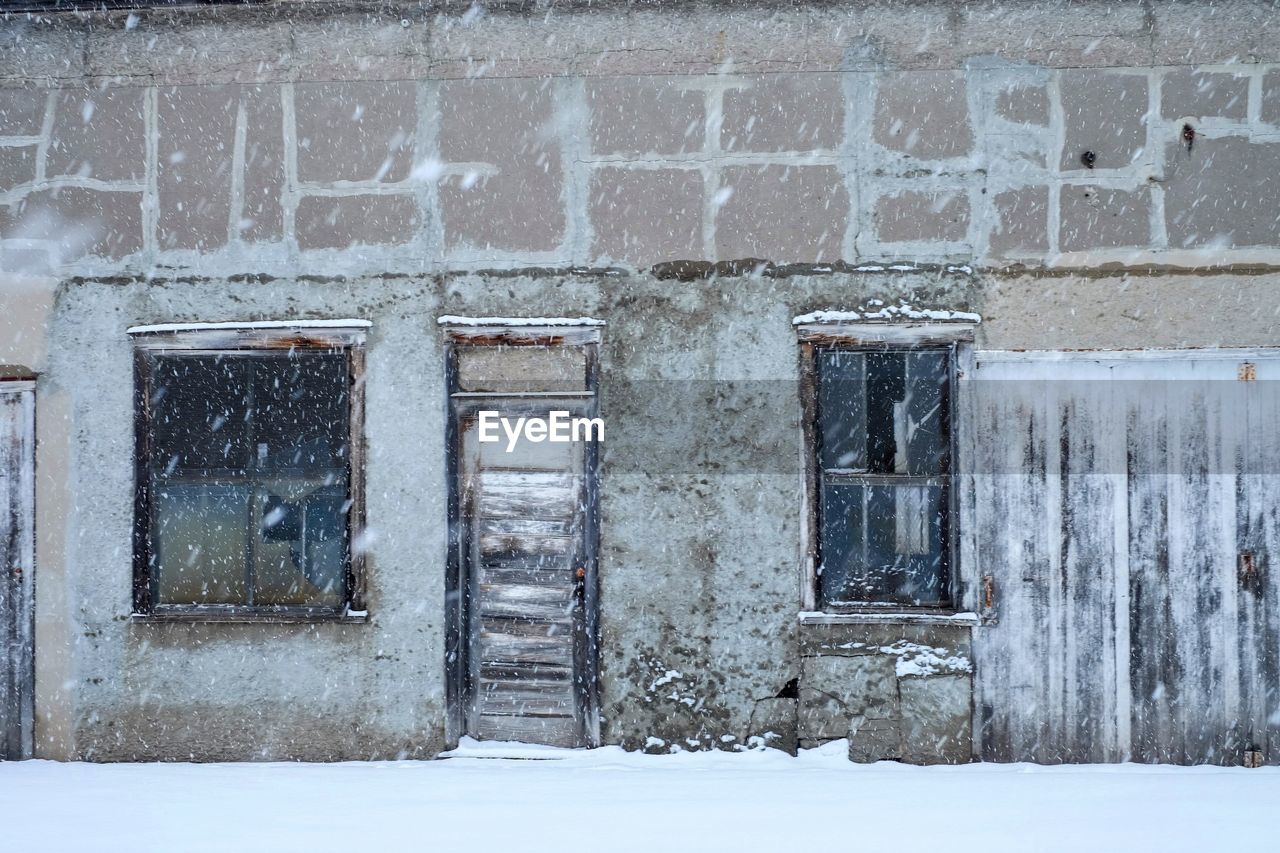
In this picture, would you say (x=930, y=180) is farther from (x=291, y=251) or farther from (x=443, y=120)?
(x=291, y=251)

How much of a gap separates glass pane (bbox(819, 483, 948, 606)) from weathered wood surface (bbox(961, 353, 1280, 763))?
0.71 feet

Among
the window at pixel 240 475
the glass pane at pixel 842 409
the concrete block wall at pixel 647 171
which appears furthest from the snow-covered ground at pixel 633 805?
the concrete block wall at pixel 647 171

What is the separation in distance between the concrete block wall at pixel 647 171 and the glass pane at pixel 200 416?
0.59 metres

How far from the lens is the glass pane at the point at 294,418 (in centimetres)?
522

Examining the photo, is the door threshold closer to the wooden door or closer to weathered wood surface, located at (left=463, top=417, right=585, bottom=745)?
weathered wood surface, located at (left=463, top=417, right=585, bottom=745)

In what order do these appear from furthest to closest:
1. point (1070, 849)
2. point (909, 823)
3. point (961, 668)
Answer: point (961, 668) → point (909, 823) → point (1070, 849)

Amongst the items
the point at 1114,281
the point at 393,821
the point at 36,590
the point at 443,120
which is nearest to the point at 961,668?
the point at 1114,281

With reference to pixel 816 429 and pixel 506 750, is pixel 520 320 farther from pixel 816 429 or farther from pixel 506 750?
pixel 506 750

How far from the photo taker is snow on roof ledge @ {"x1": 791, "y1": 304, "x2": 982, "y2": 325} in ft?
16.3

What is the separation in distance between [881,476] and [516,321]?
2.14 meters

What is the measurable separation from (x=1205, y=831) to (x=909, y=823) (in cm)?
121

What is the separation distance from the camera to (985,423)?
16.4 feet

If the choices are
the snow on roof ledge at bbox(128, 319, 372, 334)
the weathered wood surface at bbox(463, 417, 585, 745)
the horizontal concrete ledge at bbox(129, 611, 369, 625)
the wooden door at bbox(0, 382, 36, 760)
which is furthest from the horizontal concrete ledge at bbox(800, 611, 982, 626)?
the wooden door at bbox(0, 382, 36, 760)

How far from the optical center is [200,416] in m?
5.25
